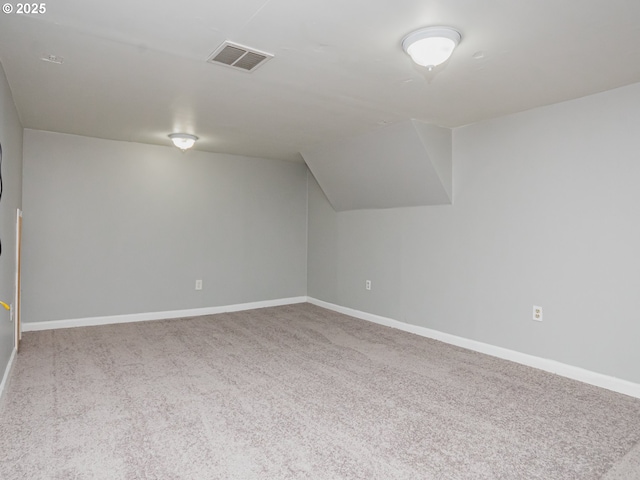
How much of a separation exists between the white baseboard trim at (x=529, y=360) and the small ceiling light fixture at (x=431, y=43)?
8.76 feet

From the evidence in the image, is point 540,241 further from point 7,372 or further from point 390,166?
point 7,372

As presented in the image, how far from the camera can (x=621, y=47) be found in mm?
2430

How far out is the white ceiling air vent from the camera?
248 centimetres

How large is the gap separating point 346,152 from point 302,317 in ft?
7.40

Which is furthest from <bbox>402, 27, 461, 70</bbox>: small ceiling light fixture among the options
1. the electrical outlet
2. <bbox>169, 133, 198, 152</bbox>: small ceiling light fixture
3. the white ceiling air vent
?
<bbox>169, 133, 198, 152</bbox>: small ceiling light fixture

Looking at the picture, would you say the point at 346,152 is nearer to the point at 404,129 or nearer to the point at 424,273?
the point at 404,129

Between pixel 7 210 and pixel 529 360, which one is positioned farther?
pixel 529 360

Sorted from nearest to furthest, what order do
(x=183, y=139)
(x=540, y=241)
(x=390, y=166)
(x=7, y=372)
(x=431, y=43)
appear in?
(x=431, y=43) → (x=7, y=372) → (x=540, y=241) → (x=390, y=166) → (x=183, y=139)

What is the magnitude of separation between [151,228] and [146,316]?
44.7 inches

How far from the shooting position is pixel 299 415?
104 inches

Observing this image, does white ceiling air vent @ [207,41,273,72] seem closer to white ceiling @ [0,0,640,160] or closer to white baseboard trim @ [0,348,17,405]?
white ceiling @ [0,0,640,160]

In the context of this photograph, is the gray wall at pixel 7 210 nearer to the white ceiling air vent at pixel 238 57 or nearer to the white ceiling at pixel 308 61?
the white ceiling at pixel 308 61

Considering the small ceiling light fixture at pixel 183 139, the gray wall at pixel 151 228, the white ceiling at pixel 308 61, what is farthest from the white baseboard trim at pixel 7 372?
the small ceiling light fixture at pixel 183 139

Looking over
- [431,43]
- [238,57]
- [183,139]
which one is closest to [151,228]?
[183,139]
